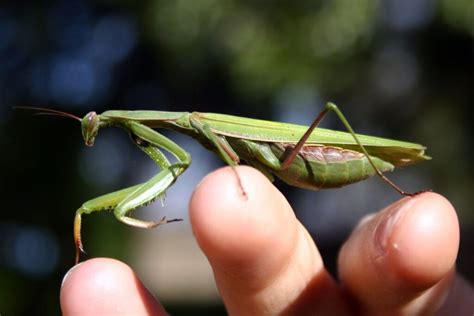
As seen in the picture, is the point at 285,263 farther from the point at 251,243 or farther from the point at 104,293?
→ the point at 104,293

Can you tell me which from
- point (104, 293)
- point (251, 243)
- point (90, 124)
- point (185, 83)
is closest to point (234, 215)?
point (251, 243)

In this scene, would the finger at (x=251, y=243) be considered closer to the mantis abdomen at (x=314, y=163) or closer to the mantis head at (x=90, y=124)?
the mantis abdomen at (x=314, y=163)

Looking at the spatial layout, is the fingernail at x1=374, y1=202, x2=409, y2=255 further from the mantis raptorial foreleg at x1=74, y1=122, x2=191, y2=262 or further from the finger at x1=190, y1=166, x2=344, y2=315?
the mantis raptorial foreleg at x1=74, y1=122, x2=191, y2=262

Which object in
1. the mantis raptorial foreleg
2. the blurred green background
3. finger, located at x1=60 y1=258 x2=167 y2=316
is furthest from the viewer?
the blurred green background

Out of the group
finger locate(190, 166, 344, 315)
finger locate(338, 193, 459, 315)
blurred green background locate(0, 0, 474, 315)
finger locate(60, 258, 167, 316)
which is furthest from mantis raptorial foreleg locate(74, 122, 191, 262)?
blurred green background locate(0, 0, 474, 315)

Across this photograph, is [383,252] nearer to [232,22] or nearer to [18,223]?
[18,223]
